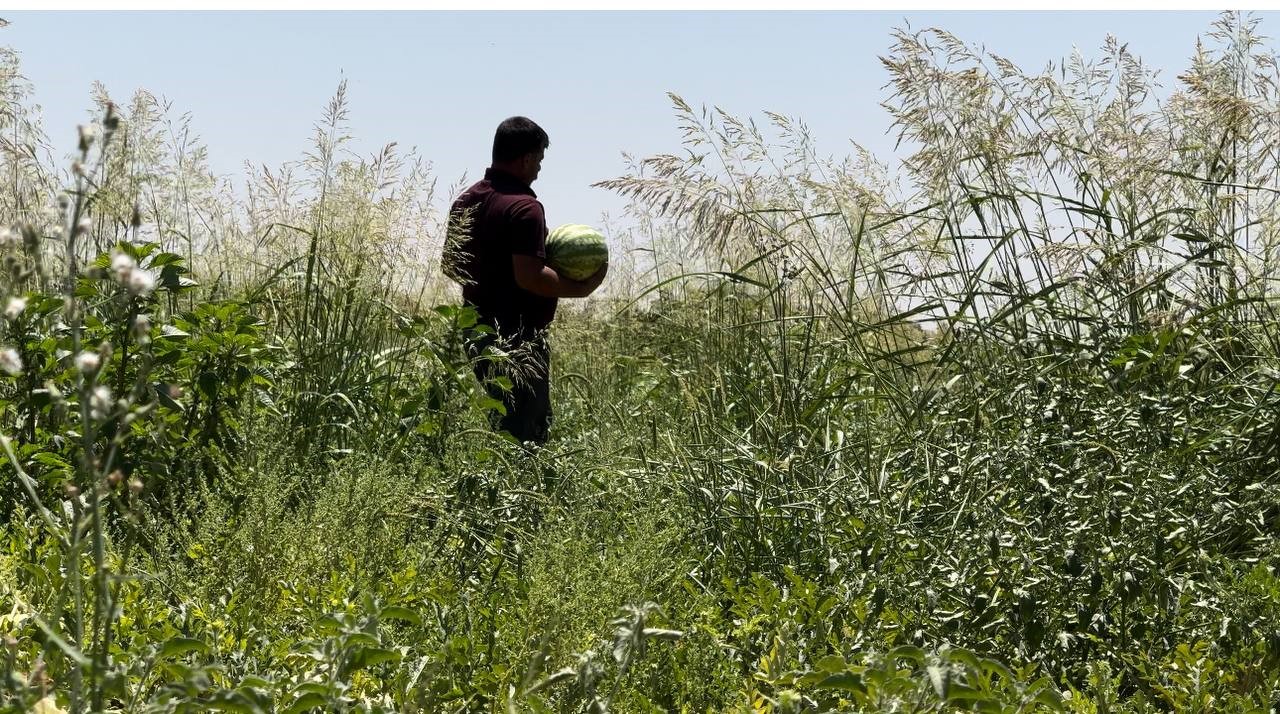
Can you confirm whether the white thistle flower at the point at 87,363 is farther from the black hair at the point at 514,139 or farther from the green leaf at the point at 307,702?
the black hair at the point at 514,139

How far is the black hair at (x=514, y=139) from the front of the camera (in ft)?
16.6

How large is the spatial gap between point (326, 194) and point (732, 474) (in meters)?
2.00

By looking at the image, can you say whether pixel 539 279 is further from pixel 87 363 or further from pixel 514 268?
pixel 87 363

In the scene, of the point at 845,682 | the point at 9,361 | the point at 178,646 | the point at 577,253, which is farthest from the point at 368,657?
the point at 577,253

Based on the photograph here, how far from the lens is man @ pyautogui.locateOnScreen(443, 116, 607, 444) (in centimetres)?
490

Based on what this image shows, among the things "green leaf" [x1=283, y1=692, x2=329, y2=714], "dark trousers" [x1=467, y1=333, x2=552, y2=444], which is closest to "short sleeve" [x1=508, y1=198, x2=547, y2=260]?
"dark trousers" [x1=467, y1=333, x2=552, y2=444]

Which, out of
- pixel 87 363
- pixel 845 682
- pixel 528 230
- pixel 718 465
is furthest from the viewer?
pixel 528 230

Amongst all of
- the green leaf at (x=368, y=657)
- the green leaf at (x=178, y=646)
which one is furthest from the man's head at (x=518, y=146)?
the green leaf at (x=178, y=646)

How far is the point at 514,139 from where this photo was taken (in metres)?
5.04

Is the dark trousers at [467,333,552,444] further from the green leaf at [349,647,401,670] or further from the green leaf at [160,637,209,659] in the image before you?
the green leaf at [160,637,209,659]

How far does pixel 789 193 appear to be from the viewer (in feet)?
14.3

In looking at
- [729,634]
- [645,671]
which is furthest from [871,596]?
[645,671]

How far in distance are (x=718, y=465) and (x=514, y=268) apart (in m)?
1.60

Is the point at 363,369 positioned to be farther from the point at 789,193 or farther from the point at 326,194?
the point at 789,193
